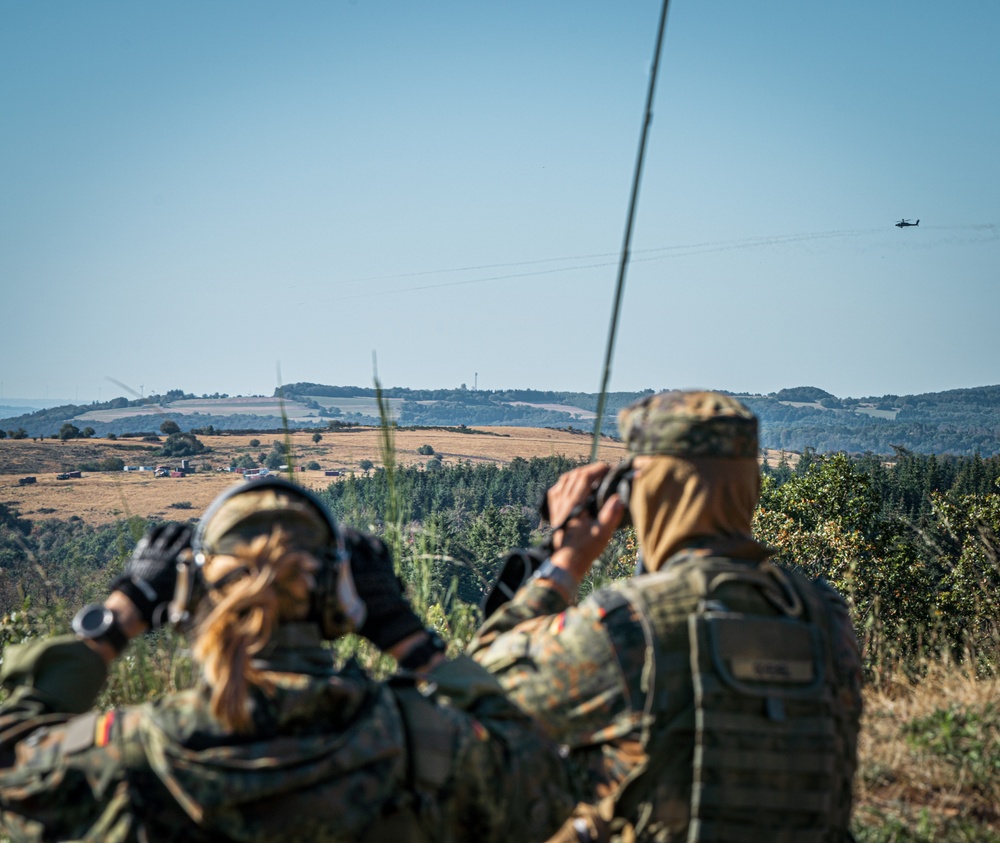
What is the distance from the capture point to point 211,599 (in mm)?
2293

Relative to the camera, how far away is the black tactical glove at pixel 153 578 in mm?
2521

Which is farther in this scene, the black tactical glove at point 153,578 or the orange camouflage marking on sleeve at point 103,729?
the black tactical glove at point 153,578

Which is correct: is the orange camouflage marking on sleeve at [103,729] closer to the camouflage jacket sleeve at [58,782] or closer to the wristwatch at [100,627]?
the camouflage jacket sleeve at [58,782]

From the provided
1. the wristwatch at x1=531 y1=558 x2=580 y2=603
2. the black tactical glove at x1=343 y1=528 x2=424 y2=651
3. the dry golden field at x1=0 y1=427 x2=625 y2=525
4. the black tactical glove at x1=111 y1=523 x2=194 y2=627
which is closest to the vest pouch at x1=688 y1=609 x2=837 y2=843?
the wristwatch at x1=531 y1=558 x2=580 y2=603

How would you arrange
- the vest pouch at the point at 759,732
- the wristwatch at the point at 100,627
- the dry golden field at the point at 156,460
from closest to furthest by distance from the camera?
the wristwatch at the point at 100,627 < the vest pouch at the point at 759,732 < the dry golden field at the point at 156,460

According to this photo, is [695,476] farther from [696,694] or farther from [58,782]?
[58,782]

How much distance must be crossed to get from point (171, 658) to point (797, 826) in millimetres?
2899

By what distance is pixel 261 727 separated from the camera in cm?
216

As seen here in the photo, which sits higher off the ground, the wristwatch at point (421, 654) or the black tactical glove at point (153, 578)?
the black tactical glove at point (153, 578)

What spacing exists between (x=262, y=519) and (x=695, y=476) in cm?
128

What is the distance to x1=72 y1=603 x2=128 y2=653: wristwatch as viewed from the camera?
2.46 meters

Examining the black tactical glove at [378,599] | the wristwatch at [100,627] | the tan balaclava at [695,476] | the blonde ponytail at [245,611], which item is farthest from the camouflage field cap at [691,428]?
the wristwatch at [100,627]

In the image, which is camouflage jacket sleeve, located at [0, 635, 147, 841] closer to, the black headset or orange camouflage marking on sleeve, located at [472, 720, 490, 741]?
the black headset

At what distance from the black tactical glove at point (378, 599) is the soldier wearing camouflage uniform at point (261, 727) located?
4 centimetres
